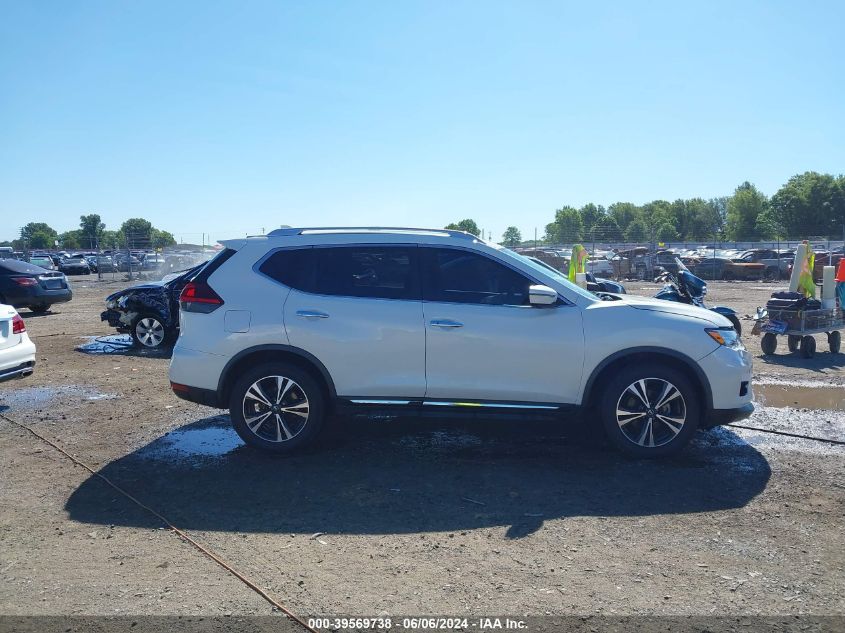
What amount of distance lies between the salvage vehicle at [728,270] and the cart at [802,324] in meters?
26.9

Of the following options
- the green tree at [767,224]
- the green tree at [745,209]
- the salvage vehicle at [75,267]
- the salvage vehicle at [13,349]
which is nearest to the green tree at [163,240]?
the salvage vehicle at [75,267]

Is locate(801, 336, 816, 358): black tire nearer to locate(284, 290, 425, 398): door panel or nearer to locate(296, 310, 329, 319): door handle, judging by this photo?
locate(284, 290, 425, 398): door panel

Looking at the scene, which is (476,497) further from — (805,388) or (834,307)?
(834,307)

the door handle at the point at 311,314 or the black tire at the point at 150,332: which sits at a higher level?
the door handle at the point at 311,314

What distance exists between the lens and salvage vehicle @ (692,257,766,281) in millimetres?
36781

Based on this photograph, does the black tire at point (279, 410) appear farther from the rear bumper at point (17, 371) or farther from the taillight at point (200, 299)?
the rear bumper at point (17, 371)

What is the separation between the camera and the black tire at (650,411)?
573 centimetres

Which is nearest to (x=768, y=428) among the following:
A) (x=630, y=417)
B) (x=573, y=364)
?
(x=630, y=417)

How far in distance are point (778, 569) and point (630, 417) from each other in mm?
1932

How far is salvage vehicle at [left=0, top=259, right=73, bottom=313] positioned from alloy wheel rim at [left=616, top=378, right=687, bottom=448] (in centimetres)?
1648

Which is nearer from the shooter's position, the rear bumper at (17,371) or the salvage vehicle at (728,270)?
the rear bumper at (17,371)

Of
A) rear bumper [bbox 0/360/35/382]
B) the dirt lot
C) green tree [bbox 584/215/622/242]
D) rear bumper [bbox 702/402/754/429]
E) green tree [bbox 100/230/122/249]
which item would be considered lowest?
the dirt lot

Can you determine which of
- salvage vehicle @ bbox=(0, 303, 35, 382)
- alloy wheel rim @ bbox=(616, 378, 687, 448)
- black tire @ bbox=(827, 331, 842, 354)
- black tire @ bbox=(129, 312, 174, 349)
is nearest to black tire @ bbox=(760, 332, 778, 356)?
black tire @ bbox=(827, 331, 842, 354)

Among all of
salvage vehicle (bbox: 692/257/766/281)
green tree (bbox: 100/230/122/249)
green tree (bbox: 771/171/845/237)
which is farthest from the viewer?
green tree (bbox: 771/171/845/237)
